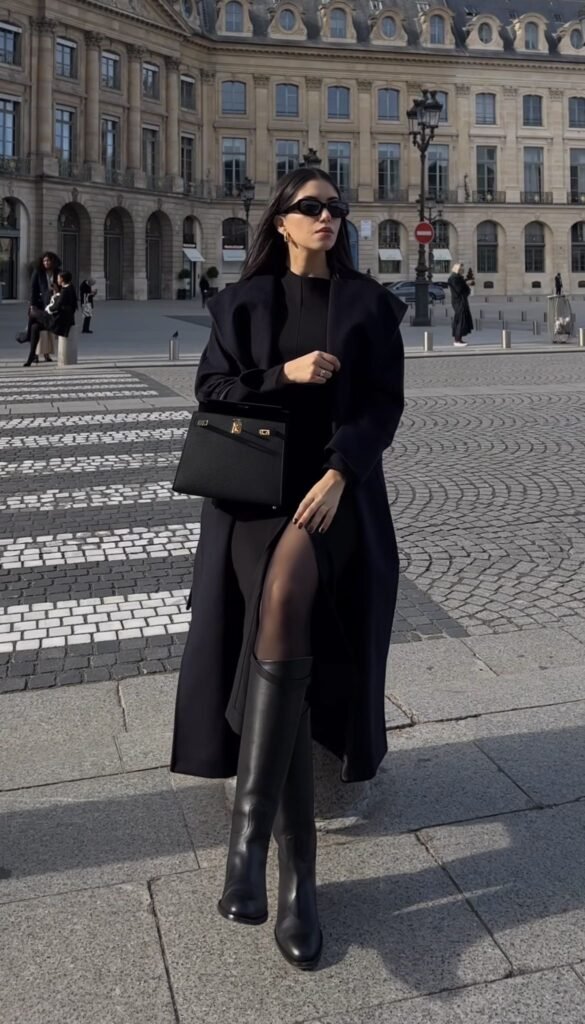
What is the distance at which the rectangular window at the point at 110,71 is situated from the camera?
188 ft

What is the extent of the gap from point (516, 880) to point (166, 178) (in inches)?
2491

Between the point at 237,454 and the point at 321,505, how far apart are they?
0.77 ft

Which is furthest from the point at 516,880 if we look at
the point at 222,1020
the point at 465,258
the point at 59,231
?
the point at 465,258

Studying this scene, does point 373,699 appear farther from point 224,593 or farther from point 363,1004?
point 363,1004

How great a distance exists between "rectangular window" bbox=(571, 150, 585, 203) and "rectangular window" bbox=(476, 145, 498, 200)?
5.89 meters

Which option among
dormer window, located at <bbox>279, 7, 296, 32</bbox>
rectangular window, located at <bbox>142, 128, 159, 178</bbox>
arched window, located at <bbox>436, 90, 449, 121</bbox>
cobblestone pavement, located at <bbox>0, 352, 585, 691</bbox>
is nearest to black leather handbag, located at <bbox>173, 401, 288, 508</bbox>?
cobblestone pavement, located at <bbox>0, 352, 585, 691</bbox>

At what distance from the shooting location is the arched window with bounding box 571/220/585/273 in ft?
240

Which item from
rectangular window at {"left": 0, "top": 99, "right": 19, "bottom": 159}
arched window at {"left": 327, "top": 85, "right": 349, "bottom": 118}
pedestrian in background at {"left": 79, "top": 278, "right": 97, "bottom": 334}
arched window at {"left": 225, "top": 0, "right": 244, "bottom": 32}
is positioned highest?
arched window at {"left": 225, "top": 0, "right": 244, "bottom": 32}

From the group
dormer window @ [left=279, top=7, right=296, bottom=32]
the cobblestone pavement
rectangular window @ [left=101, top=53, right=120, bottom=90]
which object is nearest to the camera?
the cobblestone pavement

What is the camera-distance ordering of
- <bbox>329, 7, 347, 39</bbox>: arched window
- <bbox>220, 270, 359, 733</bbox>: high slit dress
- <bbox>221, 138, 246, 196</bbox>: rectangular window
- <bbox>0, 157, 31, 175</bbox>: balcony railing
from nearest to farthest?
1. <bbox>220, 270, 359, 733</bbox>: high slit dress
2. <bbox>0, 157, 31, 175</bbox>: balcony railing
3. <bbox>221, 138, 246, 196</bbox>: rectangular window
4. <bbox>329, 7, 347, 39</bbox>: arched window

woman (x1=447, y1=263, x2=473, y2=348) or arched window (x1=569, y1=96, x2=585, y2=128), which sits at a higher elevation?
arched window (x1=569, y1=96, x2=585, y2=128)

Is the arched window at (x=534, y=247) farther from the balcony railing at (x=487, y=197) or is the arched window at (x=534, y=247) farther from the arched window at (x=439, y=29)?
the arched window at (x=439, y=29)

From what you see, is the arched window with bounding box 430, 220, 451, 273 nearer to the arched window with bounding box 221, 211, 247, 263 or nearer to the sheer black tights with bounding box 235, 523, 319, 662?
the arched window with bounding box 221, 211, 247, 263

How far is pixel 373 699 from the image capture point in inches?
106
